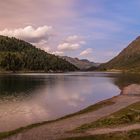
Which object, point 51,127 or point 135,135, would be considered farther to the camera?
point 51,127

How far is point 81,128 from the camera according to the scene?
4334cm

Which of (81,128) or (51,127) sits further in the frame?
(51,127)

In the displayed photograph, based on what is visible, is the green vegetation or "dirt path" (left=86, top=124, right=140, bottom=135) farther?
"dirt path" (left=86, top=124, right=140, bottom=135)

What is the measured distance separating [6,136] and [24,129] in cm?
525

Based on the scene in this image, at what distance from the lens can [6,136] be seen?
41.2 meters

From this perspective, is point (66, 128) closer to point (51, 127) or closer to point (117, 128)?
point (51, 127)

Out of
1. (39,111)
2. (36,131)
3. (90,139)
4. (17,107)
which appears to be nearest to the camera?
(90,139)

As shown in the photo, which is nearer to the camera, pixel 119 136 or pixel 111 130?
pixel 119 136

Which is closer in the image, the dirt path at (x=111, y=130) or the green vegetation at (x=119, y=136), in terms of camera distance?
the green vegetation at (x=119, y=136)

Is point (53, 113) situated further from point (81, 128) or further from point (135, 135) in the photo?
point (135, 135)

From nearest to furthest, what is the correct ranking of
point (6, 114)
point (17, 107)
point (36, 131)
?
point (36, 131) < point (6, 114) < point (17, 107)

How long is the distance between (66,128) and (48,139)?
23.9 ft

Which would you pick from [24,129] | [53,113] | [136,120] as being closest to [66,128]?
[24,129]

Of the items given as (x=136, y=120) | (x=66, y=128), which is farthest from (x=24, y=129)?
(x=136, y=120)
